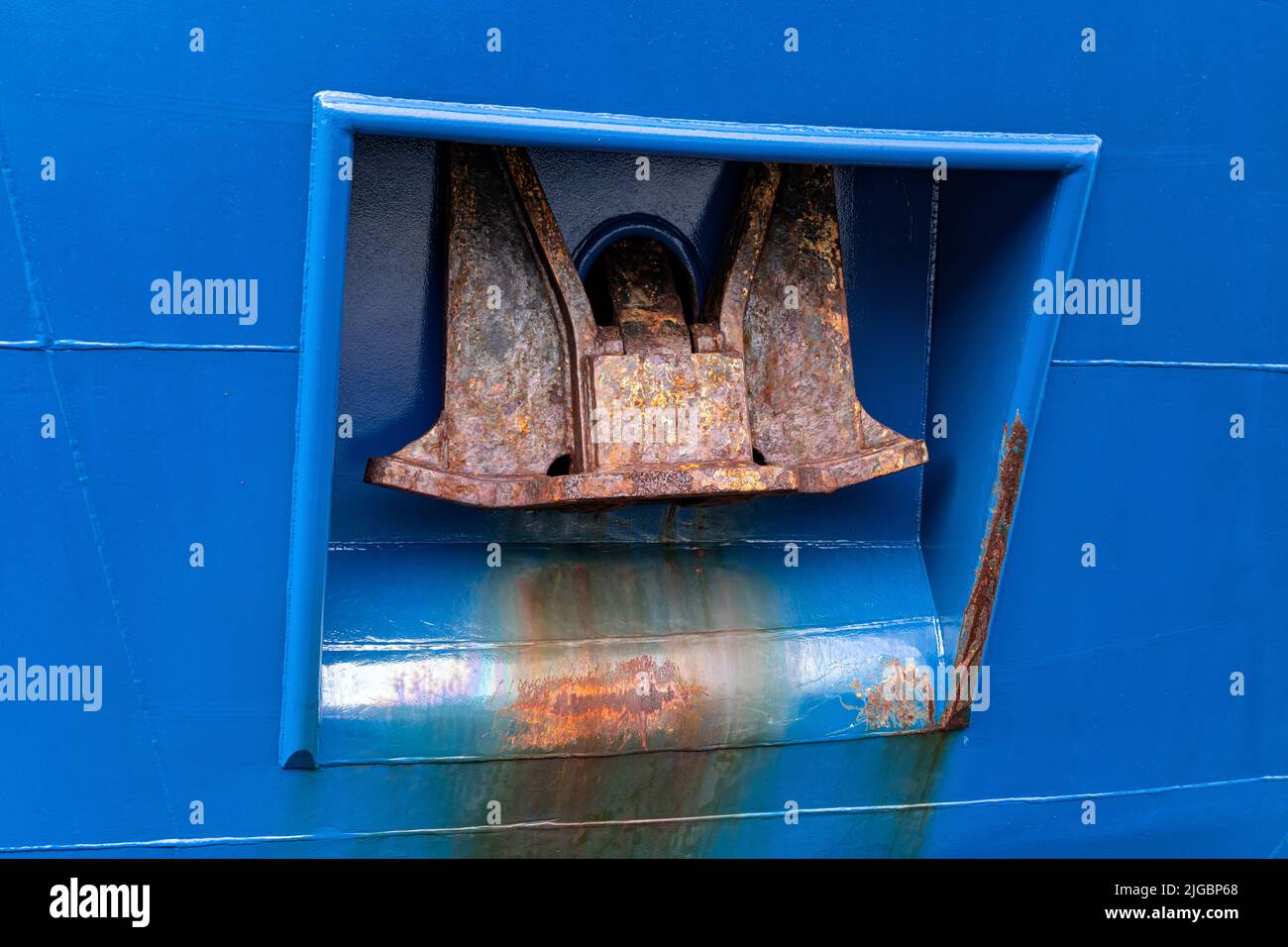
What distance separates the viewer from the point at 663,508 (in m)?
2.46

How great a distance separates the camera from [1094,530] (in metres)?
2.50

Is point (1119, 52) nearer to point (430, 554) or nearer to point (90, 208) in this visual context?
point (430, 554)

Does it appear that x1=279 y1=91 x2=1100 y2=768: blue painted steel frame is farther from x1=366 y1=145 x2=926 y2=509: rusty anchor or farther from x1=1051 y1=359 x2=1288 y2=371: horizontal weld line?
x1=1051 y1=359 x2=1288 y2=371: horizontal weld line

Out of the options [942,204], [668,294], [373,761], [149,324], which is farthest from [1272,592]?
[149,324]

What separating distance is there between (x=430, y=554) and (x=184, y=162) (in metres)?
0.74

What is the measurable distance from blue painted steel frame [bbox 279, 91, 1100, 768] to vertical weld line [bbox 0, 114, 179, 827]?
0.19 m
